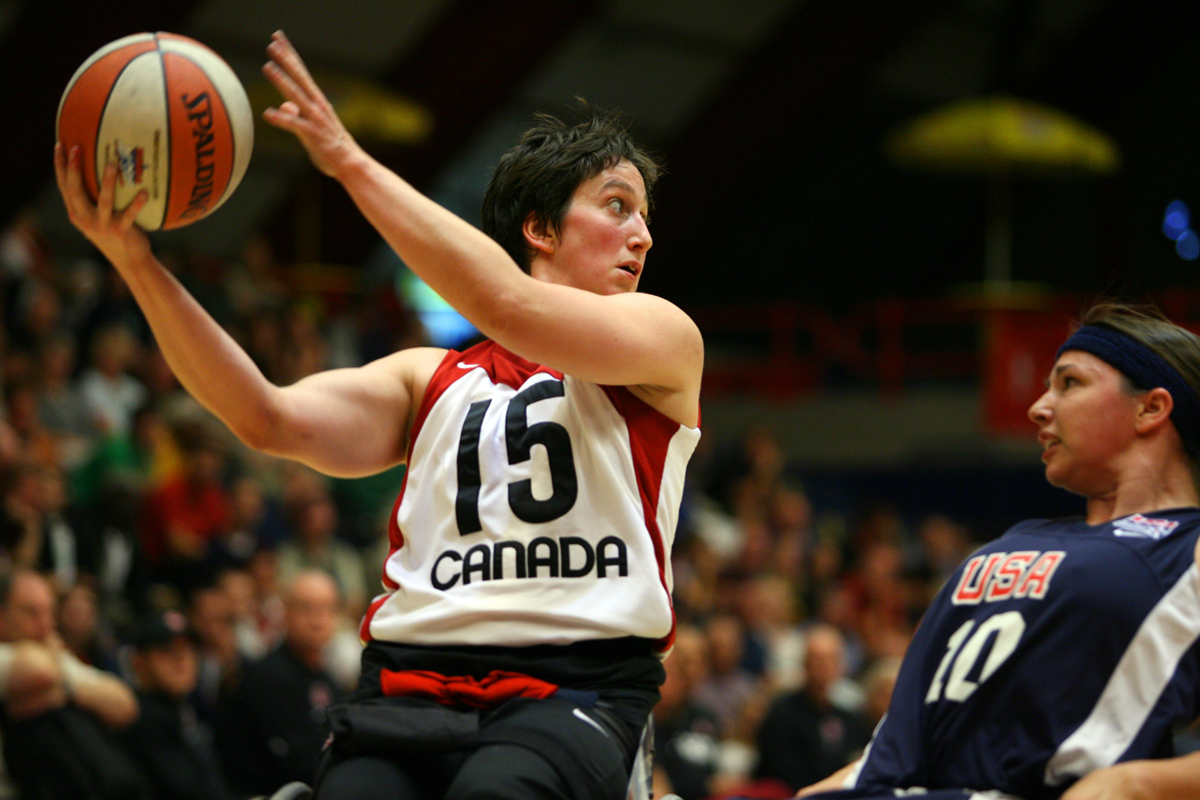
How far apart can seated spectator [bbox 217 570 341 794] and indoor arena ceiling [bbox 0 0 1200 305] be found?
702 cm

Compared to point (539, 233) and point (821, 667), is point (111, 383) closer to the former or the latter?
point (821, 667)

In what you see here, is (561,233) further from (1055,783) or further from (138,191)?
(1055,783)

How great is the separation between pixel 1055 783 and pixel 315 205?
13908 mm

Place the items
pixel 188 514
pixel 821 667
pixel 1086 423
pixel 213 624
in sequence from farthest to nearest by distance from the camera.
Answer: pixel 188 514, pixel 821 667, pixel 213 624, pixel 1086 423

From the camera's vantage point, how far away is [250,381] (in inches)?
111

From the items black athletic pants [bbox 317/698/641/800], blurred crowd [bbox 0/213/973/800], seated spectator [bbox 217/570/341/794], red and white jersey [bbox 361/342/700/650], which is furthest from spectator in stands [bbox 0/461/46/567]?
black athletic pants [bbox 317/698/641/800]

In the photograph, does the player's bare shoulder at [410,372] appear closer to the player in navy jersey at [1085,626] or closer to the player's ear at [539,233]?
the player's ear at [539,233]

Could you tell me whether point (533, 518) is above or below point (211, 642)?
above

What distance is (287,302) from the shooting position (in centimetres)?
1253

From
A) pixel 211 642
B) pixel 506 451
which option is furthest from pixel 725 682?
pixel 506 451

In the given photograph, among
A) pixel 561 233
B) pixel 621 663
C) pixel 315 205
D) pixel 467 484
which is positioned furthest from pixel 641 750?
pixel 315 205

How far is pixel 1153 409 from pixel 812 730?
200 inches

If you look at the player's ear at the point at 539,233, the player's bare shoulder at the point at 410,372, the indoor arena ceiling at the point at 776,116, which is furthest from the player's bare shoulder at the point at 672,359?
the indoor arena ceiling at the point at 776,116

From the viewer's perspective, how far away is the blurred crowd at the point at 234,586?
5906 mm
